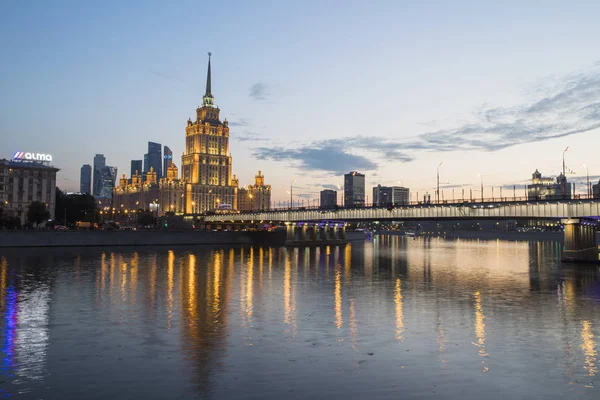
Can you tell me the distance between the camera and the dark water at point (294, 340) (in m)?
18.9

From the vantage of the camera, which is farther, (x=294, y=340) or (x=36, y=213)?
(x=36, y=213)

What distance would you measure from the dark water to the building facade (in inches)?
5134

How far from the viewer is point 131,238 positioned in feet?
420

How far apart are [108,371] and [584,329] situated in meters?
26.0

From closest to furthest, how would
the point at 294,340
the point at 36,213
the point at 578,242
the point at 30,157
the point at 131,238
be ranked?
1. the point at 294,340
2. the point at 578,242
3. the point at 131,238
4. the point at 36,213
5. the point at 30,157

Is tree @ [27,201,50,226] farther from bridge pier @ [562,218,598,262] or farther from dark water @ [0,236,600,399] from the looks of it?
bridge pier @ [562,218,598,262]

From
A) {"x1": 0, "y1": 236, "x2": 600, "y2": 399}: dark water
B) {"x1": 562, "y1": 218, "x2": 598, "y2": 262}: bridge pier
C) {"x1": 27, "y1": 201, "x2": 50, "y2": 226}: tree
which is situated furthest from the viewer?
{"x1": 27, "y1": 201, "x2": 50, "y2": 226}: tree

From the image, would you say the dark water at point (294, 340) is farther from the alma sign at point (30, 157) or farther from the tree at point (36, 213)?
the alma sign at point (30, 157)

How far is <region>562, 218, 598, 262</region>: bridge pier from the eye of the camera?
82.4 m

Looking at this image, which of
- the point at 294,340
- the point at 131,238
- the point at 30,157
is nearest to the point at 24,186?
the point at 30,157

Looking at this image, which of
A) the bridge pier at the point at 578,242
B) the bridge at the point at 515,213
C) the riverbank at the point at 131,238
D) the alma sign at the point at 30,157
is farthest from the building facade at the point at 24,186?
the bridge pier at the point at 578,242

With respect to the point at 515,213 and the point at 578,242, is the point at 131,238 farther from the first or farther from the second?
the point at 578,242

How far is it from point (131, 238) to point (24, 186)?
2504 inches

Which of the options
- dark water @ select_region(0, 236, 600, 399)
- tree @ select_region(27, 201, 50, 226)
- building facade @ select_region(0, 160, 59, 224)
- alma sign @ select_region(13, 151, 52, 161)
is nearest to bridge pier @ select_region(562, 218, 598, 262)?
dark water @ select_region(0, 236, 600, 399)
